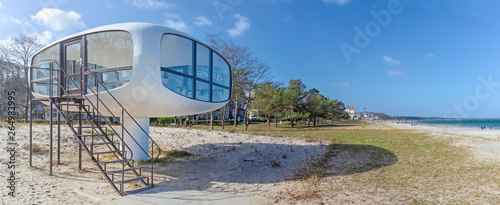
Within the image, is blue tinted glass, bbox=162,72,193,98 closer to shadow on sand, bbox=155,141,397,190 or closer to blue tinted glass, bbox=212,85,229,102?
blue tinted glass, bbox=212,85,229,102

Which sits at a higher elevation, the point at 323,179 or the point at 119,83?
the point at 119,83

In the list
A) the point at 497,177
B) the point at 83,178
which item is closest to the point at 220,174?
the point at 83,178

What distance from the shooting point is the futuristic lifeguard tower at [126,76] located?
747cm

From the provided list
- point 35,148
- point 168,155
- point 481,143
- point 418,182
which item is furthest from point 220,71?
point 481,143

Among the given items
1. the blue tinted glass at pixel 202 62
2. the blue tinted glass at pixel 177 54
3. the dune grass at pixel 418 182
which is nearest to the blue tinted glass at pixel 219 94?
the blue tinted glass at pixel 202 62

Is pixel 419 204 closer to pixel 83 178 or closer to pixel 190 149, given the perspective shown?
pixel 83 178

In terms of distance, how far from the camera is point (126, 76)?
7684 millimetres

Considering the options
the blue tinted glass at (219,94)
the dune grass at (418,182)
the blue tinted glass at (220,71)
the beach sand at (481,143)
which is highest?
the blue tinted glass at (220,71)

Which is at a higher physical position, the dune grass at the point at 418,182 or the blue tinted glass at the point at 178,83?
the blue tinted glass at the point at 178,83

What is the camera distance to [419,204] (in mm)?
5066

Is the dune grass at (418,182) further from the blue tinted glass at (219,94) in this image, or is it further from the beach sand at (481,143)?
the blue tinted glass at (219,94)

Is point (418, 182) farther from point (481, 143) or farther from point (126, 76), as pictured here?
point (481, 143)

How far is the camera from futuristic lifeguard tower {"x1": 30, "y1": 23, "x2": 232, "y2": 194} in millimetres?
7469

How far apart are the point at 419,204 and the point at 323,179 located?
2.39 metres
